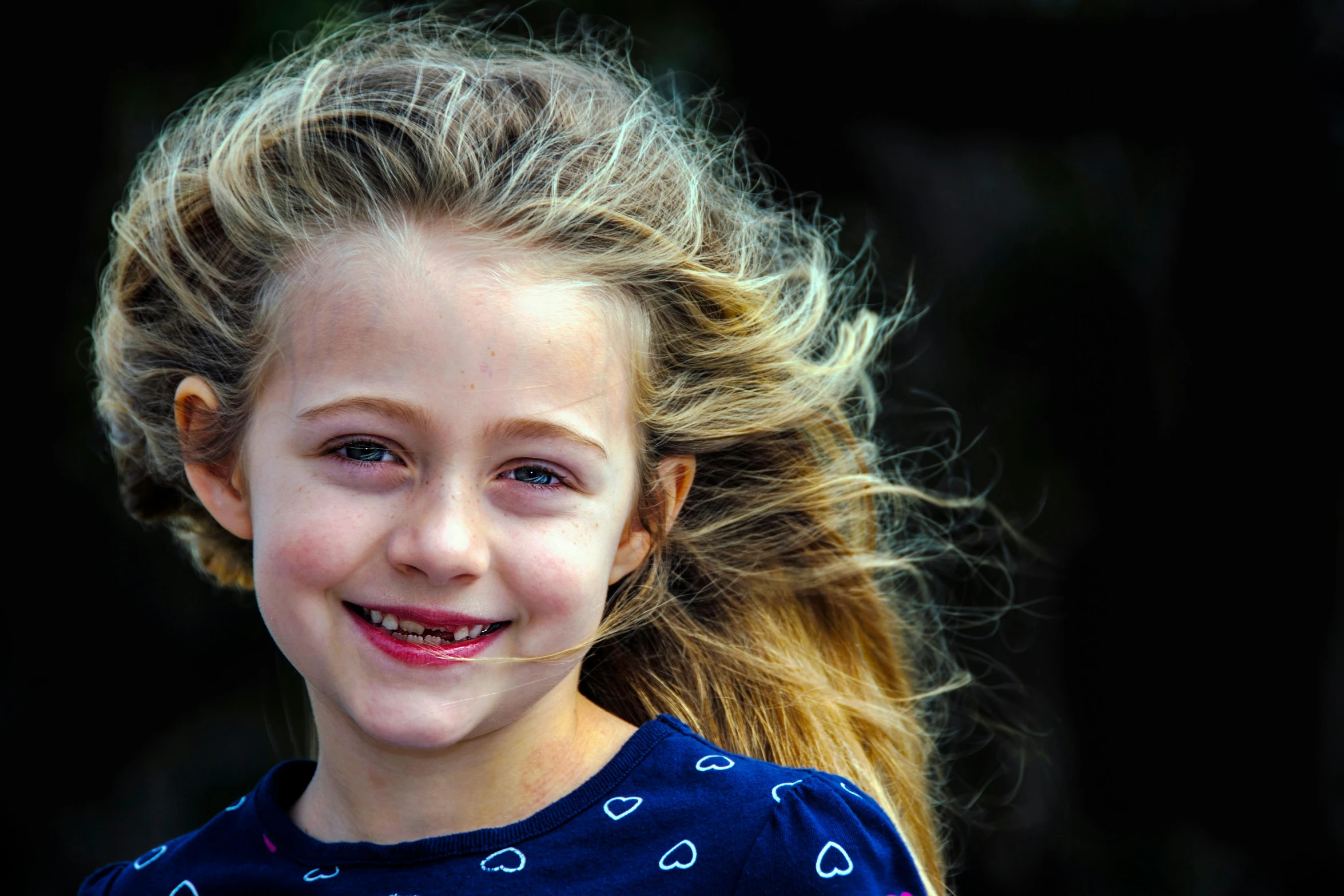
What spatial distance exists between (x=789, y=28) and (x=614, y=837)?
186 centimetres

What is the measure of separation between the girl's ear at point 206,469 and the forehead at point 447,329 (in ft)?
0.55

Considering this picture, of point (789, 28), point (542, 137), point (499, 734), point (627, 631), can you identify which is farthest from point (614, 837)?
point (789, 28)

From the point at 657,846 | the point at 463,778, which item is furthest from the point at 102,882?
the point at 657,846

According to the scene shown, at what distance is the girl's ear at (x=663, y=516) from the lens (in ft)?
4.69

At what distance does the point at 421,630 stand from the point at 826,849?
451 mm

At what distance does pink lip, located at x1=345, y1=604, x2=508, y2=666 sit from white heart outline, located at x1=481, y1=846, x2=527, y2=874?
0.20 metres

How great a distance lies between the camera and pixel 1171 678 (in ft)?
Answer: 8.61

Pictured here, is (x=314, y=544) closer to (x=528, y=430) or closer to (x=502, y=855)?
(x=528, y=430)

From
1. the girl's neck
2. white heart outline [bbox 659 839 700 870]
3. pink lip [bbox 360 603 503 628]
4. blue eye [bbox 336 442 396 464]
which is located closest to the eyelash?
blue eye [bbox 336 442 396 464]

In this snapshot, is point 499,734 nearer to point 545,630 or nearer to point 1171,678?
point 545,630

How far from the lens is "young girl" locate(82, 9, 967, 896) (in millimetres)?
1238

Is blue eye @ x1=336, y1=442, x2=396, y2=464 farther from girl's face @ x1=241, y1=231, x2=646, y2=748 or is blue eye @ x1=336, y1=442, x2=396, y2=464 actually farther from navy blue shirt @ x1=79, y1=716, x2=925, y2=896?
navy blue shirt @ x1=79, y1=716, x2=925, y2=896

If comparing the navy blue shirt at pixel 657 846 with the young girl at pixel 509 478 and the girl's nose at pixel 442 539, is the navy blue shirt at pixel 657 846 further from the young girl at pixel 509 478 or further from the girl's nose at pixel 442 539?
the girl's nose at pixel 442 539

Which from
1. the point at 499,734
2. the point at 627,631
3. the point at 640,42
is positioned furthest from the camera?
the point at 640,42
